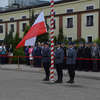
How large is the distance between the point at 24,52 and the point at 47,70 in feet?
31.9

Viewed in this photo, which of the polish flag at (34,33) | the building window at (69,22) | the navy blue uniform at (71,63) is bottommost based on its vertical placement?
the navy blue uniform at (71,63)

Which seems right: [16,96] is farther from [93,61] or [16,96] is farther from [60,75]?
[93,61]

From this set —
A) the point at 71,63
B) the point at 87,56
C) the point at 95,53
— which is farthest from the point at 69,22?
the point at 71,63

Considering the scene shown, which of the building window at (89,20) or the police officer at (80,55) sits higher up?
the building window at (89,20)

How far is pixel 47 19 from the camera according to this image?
43094 millimetres

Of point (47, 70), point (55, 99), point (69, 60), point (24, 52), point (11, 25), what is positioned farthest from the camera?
point (11, 25)

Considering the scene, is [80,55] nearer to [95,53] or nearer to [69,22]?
[95,53]

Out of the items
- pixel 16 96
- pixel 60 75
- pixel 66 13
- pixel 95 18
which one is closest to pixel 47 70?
pixel 60 75

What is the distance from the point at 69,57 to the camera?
12.9 m

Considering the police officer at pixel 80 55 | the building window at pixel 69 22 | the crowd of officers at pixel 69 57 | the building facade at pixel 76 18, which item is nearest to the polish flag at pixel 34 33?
the crowd of officers at pixel 69 57

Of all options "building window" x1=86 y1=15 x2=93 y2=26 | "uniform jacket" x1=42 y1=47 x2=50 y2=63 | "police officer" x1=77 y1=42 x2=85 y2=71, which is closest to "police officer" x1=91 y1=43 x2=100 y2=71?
"police officer" x1=77 y1=42 x2=85 y2=71

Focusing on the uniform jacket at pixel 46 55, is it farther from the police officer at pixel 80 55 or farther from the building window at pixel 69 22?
the building window at pixel 69 22

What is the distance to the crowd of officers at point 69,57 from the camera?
13.0 m

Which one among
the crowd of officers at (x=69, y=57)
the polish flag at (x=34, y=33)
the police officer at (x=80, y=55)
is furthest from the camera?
the police officer at (x=80, y=55)
